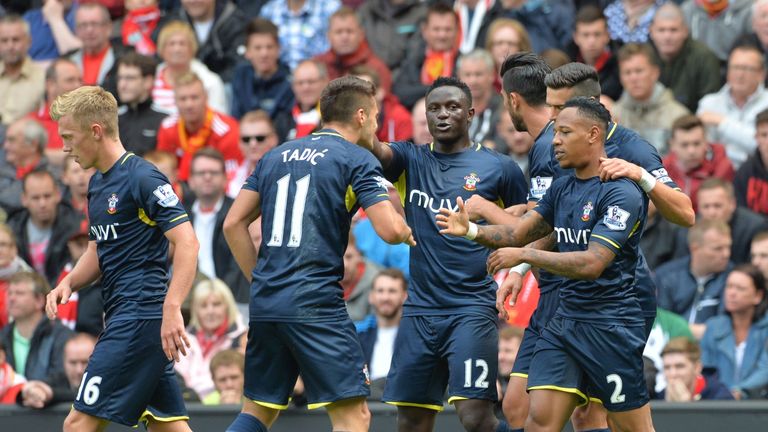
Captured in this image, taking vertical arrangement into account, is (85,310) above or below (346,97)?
below

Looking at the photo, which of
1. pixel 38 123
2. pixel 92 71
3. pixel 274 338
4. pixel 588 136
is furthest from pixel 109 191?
pixel 92 71

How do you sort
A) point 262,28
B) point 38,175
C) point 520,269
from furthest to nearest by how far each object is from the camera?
point 262,28 → point 38,175 → point 520,269

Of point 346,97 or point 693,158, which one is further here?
point 693,158

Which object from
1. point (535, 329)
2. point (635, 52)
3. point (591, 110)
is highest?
point (635, 52)

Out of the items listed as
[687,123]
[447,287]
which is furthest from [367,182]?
[687,123]

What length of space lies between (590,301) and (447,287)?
103 centimetres

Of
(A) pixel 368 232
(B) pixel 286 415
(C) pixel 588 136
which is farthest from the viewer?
(A) pixel 368 232

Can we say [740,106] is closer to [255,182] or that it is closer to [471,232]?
[471,232]

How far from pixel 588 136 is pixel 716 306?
4.36 metres

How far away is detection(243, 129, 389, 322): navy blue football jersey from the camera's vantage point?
8086 mm

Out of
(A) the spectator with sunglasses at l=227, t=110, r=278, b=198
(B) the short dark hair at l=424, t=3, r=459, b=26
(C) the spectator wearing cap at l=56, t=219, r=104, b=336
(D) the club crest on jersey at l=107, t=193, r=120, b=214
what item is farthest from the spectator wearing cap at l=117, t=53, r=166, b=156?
(D) the club crest on jersey at l=107, t=193, r=120, b=214

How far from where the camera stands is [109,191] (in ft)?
27.4

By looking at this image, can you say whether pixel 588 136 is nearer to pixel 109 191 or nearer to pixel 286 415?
pixel 109 191

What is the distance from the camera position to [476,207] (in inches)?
338
